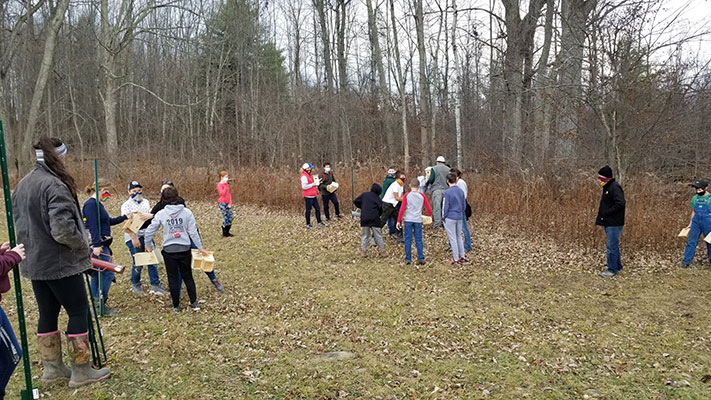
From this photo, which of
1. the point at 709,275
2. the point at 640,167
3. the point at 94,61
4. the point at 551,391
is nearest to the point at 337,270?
the point at 551,391

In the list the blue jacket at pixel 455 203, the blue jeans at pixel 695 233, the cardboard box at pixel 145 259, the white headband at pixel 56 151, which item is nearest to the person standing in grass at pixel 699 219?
the blue jeans at pixel 695 233

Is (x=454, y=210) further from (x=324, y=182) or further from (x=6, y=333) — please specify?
(x=6, y=333)

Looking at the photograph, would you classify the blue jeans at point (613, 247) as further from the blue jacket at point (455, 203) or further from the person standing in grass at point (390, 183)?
the person standing in grass at point (390, 183)

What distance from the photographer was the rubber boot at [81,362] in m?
4.07

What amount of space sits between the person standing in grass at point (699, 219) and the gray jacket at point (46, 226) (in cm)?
988

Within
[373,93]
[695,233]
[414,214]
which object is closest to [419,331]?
[414,214]

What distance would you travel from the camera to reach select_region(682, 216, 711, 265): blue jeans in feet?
28.4

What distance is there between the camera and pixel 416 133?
78.7ft

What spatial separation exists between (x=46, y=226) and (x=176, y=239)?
256 centimetres

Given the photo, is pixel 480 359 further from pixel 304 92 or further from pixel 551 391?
pixel 304 92

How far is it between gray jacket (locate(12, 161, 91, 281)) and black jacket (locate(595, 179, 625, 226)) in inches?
317

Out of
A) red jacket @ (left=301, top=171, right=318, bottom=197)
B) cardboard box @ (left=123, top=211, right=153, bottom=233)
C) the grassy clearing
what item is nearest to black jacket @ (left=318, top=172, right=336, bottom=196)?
red jacket @ (left=301, top=171, right=318, bottom=197)

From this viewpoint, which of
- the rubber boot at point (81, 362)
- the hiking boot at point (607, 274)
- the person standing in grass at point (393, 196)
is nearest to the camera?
the rubber boot at point (81, 362)

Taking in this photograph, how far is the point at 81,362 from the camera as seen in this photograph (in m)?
4.18
